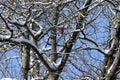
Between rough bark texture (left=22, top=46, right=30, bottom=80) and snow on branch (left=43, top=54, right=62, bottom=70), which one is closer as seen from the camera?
snow on branch (left=43, top=54, right=62, bottom=70)

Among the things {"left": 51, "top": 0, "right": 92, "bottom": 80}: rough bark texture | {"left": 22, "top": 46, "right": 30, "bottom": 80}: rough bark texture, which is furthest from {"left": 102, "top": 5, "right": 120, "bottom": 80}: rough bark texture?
{"left": 22, "top": 46, "right": 30, "bottom": 80}: rough bark texture

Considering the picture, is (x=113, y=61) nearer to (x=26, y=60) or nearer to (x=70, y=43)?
(x=70, y=43)

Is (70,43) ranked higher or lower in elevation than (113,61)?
higher

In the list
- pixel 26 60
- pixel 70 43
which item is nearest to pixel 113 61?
pixel 70 43

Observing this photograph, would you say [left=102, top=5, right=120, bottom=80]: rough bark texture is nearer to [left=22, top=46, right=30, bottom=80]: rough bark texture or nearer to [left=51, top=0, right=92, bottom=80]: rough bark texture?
[left=51, top=0, right=92, bottom=80]: rough bark texture

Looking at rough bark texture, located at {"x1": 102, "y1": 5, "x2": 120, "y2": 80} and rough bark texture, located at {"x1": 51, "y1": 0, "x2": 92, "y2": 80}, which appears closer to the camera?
rough bark texture, located at {"x1": 102, "y1": 5, "x2": 120, "y2": 80}

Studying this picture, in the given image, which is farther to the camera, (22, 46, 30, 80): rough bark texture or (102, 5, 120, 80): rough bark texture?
(22, 46, 30, 80): rough bark texture

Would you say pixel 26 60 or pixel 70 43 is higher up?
pixel 70 43

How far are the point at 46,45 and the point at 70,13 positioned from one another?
2.01 m

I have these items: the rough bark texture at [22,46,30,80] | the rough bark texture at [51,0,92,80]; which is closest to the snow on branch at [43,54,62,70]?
the rough bark texture at [51,0,92,80]

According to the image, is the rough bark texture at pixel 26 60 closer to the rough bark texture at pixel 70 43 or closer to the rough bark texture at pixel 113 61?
the rough bark texture at pixel 70 43

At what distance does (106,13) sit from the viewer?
1266 centimetres

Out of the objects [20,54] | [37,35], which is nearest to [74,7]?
[37,35]

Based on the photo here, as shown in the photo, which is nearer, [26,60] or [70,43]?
[70,43]
